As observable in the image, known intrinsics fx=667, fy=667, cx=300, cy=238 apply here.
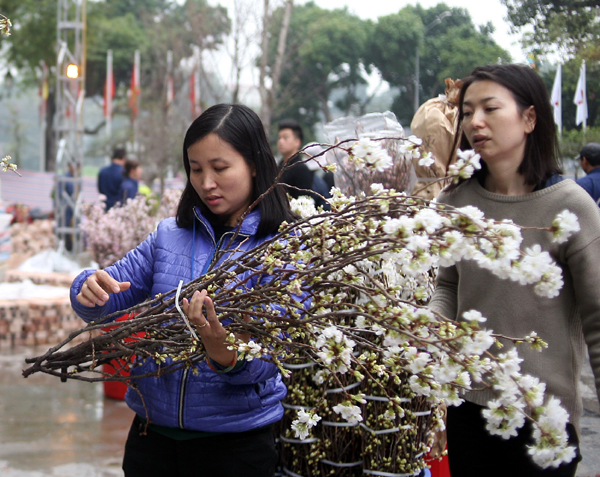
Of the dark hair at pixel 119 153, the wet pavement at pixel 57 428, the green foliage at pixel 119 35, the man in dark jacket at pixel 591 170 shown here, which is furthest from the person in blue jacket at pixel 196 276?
the green foliage at pixel 119 35

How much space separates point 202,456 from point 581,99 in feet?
28.1

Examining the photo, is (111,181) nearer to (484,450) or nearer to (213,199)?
(213,199)

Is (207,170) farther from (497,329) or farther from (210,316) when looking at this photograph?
(497,329)

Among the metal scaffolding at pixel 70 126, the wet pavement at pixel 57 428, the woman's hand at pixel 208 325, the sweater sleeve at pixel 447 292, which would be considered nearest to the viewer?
the woman's hand at pixel 208 325

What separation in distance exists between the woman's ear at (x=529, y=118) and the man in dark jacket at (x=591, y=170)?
5246 millimetres

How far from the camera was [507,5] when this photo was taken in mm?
9250

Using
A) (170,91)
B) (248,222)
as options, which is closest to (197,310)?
(248,222)

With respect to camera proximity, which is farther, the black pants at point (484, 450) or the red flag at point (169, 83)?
the red flag at point (169, 83)

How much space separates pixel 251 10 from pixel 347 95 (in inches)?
551

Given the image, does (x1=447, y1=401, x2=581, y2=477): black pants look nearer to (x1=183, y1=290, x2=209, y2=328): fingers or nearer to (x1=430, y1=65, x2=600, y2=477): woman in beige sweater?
(x1=430, y1=65, x2=600, y2=477): woman in beige sweater

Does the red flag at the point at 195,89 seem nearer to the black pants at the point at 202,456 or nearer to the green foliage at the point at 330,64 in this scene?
the green foliage at the point at 330,64

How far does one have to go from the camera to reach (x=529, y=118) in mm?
1907

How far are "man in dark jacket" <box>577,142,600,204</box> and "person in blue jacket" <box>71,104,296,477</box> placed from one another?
557cm

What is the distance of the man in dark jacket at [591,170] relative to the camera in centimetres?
671
